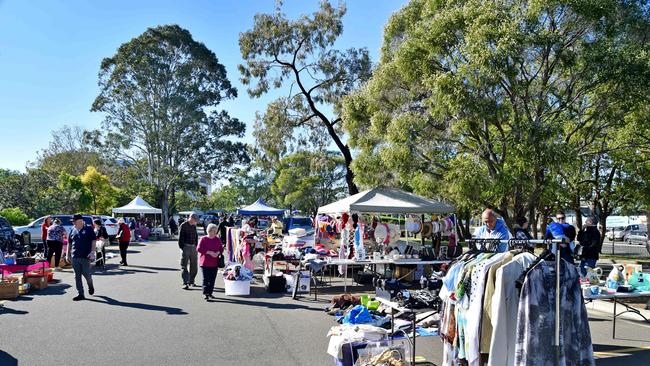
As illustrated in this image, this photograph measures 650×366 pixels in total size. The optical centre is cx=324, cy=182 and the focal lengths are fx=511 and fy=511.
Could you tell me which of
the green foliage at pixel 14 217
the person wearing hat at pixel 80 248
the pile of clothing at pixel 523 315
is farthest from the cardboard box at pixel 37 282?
the green foliage at pixel 14 217

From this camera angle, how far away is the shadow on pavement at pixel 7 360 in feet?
20.0

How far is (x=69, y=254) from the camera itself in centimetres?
1038

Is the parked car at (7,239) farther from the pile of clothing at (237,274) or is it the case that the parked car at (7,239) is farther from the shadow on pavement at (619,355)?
the shadow on pavement at (619,355)

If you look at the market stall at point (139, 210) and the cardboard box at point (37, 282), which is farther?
the market stall at point (139, 210)

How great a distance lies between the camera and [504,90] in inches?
496

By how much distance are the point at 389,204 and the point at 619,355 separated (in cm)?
671

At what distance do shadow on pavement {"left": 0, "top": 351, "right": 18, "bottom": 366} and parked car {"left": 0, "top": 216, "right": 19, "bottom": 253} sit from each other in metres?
11.0

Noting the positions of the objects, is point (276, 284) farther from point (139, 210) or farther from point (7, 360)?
point (139, 210)

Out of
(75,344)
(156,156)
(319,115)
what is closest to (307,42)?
(319,115)

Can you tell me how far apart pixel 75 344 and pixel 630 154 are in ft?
60.1

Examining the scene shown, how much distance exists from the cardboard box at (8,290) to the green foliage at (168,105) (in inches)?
1368

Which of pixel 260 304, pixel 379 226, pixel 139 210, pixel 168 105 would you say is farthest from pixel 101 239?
pixel 168 105

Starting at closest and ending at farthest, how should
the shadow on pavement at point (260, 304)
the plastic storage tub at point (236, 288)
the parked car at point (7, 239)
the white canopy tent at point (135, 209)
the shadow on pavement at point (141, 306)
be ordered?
1. the shadow on pavement at point (141, 306)
2. the shadow on pavement at point (260, 304)
3. the plastic storage tub at point (236, 288)
4. the parked car at point (7, 239)
5. the white canopy tent at point (135, 209)

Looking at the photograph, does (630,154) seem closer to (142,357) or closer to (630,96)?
(630,96)
